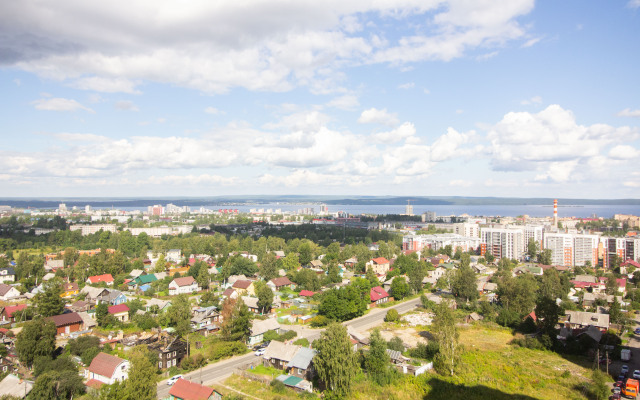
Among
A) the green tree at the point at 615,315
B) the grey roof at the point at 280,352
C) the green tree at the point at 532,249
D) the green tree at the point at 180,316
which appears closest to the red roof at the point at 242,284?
the green tree at the point at 180,316

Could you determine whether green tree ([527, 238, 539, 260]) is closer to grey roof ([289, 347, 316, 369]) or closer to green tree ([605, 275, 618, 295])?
green tree ([605, 275, 618, 295])

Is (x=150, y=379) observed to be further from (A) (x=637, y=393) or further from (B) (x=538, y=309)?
(B) (x=538, y=309)

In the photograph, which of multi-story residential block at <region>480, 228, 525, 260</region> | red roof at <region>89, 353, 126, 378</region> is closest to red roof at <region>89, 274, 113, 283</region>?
red roof at <region>89, 353, 126, 378</region>

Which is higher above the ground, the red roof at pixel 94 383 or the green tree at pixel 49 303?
the green tree at pixel 49 303

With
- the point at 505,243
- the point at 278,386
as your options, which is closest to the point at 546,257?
the point at 505,243

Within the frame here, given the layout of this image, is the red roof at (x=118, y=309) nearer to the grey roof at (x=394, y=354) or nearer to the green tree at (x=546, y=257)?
the grey roof at (x=394, y=354)

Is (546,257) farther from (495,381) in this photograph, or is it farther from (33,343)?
(33,343)
